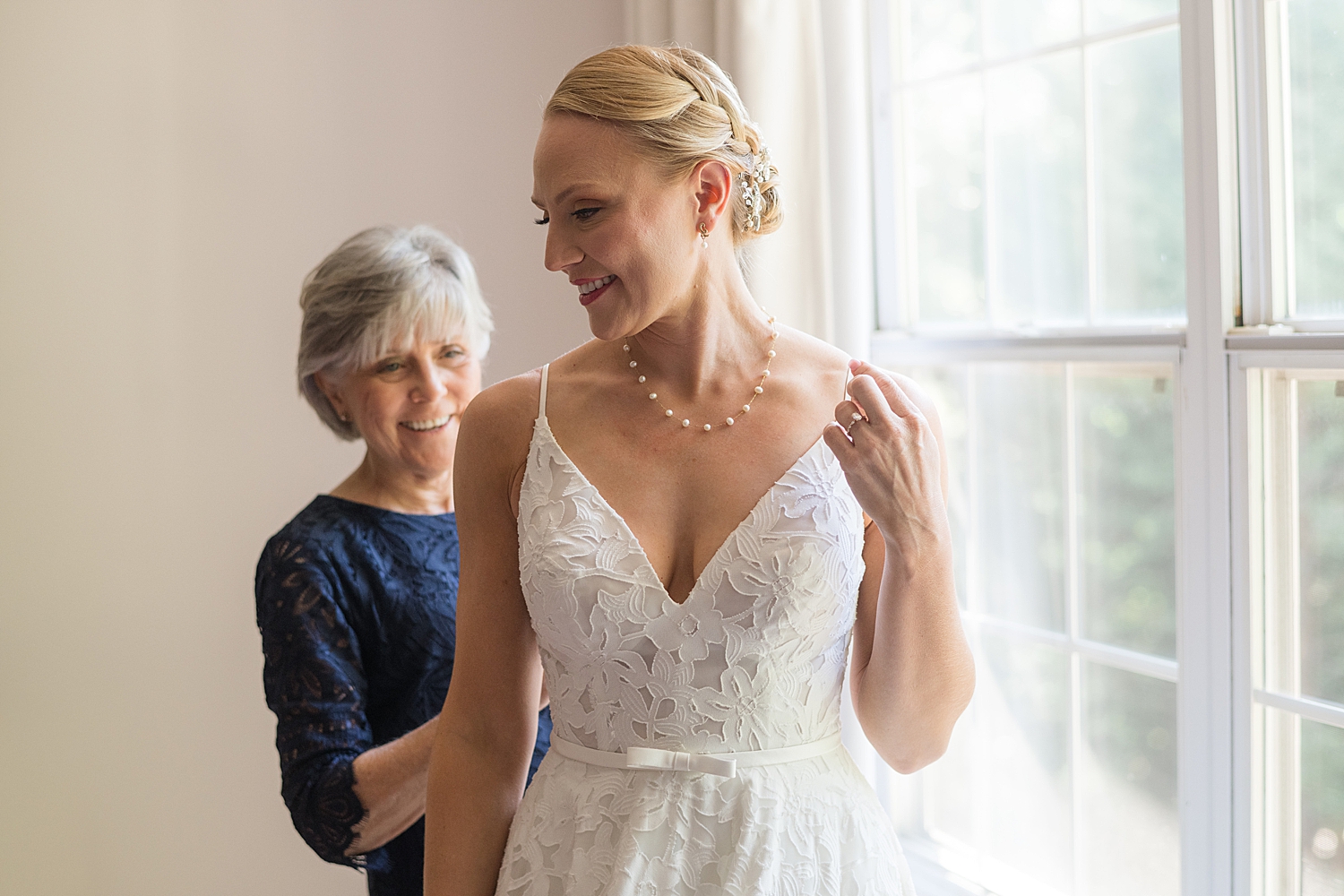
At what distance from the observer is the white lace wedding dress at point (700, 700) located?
1.15 metres

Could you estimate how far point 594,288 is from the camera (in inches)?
45.7

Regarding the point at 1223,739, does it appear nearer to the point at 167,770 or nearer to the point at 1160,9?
the point at 1160,9

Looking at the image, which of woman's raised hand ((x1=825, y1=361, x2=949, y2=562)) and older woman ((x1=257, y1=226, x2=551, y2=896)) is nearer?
woman's raised hand ((x1=825, y1=361, x2=949, y2=562))

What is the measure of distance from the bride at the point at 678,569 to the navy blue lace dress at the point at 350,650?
31cm

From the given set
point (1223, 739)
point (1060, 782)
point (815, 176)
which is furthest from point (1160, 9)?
point (1060, 782)

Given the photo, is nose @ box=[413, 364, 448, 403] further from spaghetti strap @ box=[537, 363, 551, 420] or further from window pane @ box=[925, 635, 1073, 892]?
window pane @ box=[925, 635, 1073, 892]

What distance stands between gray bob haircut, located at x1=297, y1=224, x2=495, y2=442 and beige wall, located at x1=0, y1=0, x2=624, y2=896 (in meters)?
1.14

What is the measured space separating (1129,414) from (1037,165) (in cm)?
52

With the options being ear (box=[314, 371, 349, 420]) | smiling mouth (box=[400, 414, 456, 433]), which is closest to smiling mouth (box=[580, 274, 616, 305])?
smiling mouth (box=[400, 414, 456, 433])

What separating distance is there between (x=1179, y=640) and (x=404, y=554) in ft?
4.01

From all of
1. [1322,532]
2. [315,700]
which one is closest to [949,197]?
[1322,532]

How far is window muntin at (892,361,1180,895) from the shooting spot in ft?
6.20

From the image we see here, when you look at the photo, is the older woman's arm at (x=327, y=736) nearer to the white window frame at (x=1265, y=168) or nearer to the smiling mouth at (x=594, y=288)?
the smiling mouth at (x=594, y=288)

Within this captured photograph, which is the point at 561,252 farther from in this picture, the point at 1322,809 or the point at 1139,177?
the point at 1322,809
